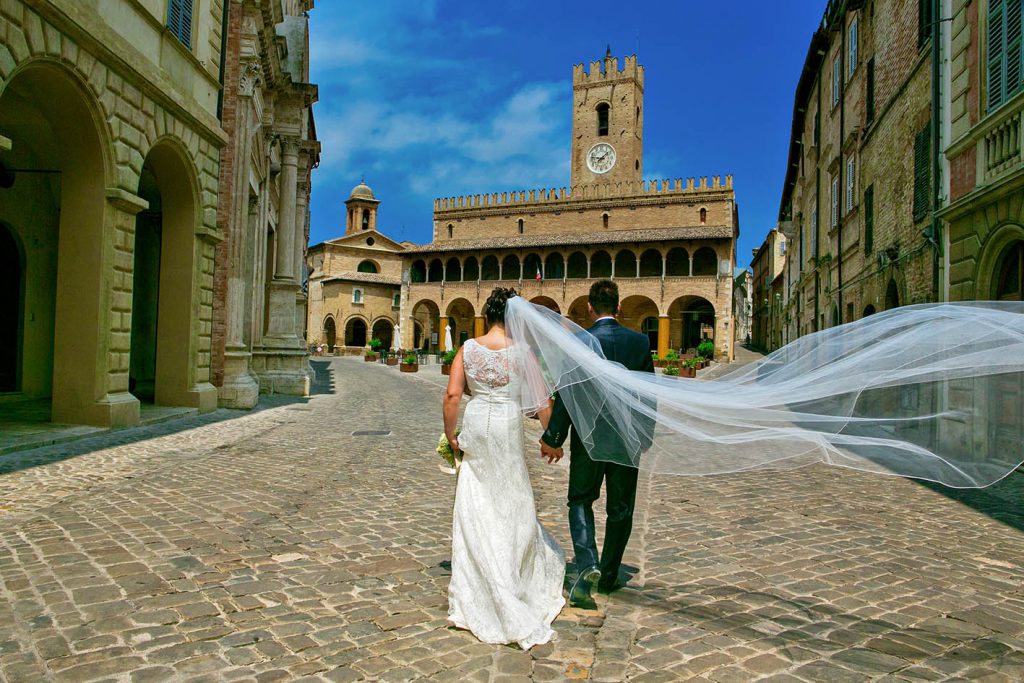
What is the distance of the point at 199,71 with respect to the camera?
1149 centimetres

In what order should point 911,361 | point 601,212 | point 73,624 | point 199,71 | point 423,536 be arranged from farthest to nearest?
point 601,212 < point 199,71 < point 423,536 < point 911,361 < point 73,624

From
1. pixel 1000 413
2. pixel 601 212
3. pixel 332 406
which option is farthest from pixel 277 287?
pixel 601 212

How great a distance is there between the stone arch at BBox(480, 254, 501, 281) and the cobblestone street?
42886mm

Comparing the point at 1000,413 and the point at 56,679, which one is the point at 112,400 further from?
the point at 1000,413

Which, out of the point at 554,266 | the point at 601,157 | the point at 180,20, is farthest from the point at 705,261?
the point at 180,20

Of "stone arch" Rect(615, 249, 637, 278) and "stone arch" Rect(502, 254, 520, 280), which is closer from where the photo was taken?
"stone arch" Rect(615, 249, 637, 278)

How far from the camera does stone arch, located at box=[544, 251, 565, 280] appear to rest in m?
47.7

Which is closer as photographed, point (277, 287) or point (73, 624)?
point (73, 624)

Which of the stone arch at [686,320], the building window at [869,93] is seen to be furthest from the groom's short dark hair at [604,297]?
the stone arch at [686,320]

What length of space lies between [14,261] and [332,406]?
648 centimetres

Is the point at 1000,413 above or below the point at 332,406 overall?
above

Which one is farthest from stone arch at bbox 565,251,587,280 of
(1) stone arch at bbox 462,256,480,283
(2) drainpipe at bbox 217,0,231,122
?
(2) drainpipe at bbox 217,0,231,122

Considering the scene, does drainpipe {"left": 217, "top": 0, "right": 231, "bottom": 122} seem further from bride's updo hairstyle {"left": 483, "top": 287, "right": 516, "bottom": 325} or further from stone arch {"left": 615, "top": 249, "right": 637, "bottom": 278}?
stone arch {"left": 615, "top": 249, "right": 637, "bottom": 278}

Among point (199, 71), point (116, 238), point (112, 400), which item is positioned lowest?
point (112, 400)
